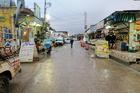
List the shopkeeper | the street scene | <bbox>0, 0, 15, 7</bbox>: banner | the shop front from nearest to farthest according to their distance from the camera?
the street scene < <bbox>0, 0, 15, 7</bbox>: banner < the shop front < the shopkeeper

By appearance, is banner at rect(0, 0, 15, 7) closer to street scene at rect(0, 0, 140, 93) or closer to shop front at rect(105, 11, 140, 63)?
street scene at rect(0, 0, 140, 93)

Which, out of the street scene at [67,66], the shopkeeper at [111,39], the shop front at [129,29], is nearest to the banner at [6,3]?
the street scene at [67,66]

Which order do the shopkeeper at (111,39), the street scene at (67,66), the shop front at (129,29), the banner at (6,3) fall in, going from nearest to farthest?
the street scene at (67,66) < the banner at (6,3) < the shop front at (129,29) < the shopkeeper at (111,39)

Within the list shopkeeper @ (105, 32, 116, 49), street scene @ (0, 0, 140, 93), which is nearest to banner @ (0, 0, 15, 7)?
street scene @ (0, 0, 140, 93)

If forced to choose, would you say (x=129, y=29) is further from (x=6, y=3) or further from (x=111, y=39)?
(x=6, y=3)

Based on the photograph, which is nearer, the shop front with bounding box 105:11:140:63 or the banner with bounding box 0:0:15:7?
the banner with bounding box 0:0:15:7

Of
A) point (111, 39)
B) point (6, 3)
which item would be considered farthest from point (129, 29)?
point (6, 3)

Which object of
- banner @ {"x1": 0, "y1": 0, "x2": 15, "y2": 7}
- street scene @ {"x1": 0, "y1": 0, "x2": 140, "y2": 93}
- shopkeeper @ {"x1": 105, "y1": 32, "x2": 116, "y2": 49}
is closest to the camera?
street scene @ {"x1": 0, "y1": 0, "x2": 140, "y2": 93}

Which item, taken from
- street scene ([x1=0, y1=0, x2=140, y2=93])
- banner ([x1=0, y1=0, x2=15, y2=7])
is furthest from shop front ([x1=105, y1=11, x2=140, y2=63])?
banner ([x1=0, y1=0, x2=15, y2=7])

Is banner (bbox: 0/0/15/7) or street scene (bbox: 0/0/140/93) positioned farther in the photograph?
banner (bbox: 0/0/15/7)

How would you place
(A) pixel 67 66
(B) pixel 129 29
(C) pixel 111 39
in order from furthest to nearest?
(C) pixel 111 39, (B) pixel 129 29, (A) pixel 67 66

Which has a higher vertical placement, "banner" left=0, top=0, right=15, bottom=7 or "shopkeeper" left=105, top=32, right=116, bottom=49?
"banner" left=0, top=0, right=15, bottom=7

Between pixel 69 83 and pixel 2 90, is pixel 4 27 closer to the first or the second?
pixel 69 83

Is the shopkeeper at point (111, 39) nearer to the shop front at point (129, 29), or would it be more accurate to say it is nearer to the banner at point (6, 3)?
the shop front at point (129, 29)
